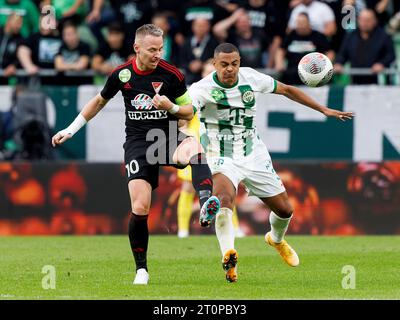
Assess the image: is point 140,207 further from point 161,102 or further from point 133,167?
point 161,102

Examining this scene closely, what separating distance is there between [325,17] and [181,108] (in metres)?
8.76

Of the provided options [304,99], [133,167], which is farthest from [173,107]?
[304,99]

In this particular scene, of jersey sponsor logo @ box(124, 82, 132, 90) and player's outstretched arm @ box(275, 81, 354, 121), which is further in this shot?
player's outstretched arm @ box(275, 81, 354, 121)

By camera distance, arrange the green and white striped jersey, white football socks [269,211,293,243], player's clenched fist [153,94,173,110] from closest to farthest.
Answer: player's clenched fist [153,94,173,110]
the green and white striped jersey
white football socks [269,211,293,243]

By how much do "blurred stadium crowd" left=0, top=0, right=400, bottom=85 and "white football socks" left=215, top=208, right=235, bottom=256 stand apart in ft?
24.0

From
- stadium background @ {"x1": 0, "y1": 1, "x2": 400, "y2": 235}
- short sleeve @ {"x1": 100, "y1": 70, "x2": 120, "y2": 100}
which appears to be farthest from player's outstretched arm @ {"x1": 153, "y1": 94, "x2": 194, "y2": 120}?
stadium background @ {"x1": 0, "y1": 1, "x2": 400, "y2": 235}

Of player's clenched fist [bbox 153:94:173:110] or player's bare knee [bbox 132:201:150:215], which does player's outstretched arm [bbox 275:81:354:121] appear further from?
player's bare knee [bbox 132:201:150:215]

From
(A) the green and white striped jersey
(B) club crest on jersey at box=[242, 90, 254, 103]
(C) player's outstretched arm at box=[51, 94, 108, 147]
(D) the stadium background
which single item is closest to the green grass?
(D) the stadium background

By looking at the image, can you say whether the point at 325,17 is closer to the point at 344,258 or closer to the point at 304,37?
the point at 304,37

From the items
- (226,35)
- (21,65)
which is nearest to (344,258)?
(226,35)

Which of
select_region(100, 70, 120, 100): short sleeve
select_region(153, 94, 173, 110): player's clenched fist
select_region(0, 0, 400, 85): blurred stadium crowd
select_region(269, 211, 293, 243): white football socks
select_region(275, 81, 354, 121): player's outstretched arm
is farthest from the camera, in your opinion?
select_region(0, 0, 400, 85): blurred stadium crowd

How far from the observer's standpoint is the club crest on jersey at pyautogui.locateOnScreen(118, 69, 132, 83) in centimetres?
1101

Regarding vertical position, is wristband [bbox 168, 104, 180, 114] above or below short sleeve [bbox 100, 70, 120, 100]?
below

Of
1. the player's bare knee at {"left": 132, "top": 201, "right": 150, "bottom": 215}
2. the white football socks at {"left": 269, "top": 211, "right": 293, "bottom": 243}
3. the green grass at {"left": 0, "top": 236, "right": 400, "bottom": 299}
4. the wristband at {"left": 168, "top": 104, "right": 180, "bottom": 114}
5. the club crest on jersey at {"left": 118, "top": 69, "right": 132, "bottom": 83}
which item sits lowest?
the green grass at {"left": 0, "top": 236, "right": 400, "bottom": 299}
